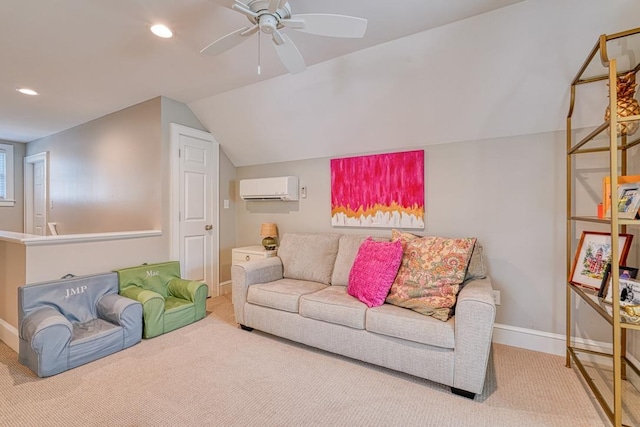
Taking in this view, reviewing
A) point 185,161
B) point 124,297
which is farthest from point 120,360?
point 185,161

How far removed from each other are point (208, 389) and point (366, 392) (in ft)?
3.40

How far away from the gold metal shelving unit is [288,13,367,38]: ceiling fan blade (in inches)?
49.6

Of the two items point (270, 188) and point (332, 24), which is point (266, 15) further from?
point (270, 188)

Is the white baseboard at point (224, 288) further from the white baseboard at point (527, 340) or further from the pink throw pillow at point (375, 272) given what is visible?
the pink throw pillow at point (375, 272)

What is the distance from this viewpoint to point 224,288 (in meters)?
4.23

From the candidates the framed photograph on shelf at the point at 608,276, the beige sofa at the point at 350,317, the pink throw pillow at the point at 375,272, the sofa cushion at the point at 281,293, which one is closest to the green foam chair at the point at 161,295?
the beige sofa at the point at 350,317

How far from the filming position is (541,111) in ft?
7.72

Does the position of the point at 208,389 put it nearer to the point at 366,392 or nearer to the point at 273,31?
the point at 366,392

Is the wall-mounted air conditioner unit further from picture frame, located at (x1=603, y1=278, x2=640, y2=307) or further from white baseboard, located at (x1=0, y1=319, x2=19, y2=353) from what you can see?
picture frame, located at (x1=603, y1=278, x2=640, y2=307)

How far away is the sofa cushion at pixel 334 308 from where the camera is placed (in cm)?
224

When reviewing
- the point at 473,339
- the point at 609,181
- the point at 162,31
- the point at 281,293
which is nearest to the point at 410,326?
the point at 473,339

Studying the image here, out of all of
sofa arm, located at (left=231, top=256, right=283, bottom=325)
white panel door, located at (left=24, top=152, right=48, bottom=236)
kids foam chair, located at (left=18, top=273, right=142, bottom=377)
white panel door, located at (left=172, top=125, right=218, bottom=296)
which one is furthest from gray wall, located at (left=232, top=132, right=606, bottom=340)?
white panel door, located at (left=24, top=152, right=48, bottom=236)

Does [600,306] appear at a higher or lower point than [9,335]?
higher

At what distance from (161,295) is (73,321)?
27.7 inches
